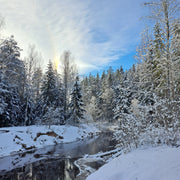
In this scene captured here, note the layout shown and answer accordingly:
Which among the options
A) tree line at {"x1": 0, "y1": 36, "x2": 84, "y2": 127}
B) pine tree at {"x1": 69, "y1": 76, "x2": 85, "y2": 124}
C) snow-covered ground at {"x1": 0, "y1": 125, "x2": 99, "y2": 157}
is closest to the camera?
snow-covered ground at {"x1": 0, "y1": 125, "x2": 99, "y2": 157}

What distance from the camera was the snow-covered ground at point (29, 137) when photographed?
10.8 metres

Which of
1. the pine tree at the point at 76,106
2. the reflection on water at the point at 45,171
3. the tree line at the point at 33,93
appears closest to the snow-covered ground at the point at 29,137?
the tree line at the point at 33,93

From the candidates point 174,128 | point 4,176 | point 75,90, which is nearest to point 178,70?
point 174,128

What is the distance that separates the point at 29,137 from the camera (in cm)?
1299

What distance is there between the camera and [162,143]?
5.34 meters

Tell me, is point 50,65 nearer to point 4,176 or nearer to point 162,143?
point 4,176

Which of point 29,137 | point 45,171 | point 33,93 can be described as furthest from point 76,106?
point 45,171

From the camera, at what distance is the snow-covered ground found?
10805 millimetres

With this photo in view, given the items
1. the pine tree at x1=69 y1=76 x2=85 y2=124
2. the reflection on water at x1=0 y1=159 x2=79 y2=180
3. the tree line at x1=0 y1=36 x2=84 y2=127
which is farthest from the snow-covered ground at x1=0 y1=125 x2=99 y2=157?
the reflection on water at x1=0 y1=159 x2=79 y2=180

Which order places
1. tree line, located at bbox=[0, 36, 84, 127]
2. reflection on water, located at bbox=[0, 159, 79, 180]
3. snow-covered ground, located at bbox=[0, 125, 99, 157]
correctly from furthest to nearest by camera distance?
tree line, located at bbox=[0, 36, 84, 127] → snow-covered ground, located at bbox=[0, 125, 99, 157] → reflection on water, located at bbox=[0, 159, 79, 180]

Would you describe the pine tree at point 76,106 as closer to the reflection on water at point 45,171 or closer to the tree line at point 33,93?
the tree line at point 33,93

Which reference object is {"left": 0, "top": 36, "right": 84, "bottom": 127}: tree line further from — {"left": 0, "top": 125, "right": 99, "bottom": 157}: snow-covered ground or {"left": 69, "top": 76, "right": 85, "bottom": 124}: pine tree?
{"left": 0, "top": 125, "right": 99, "bottom": 157}: snow-covered ground

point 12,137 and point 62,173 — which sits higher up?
point 12,137

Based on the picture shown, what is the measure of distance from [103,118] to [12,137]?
2669cm
